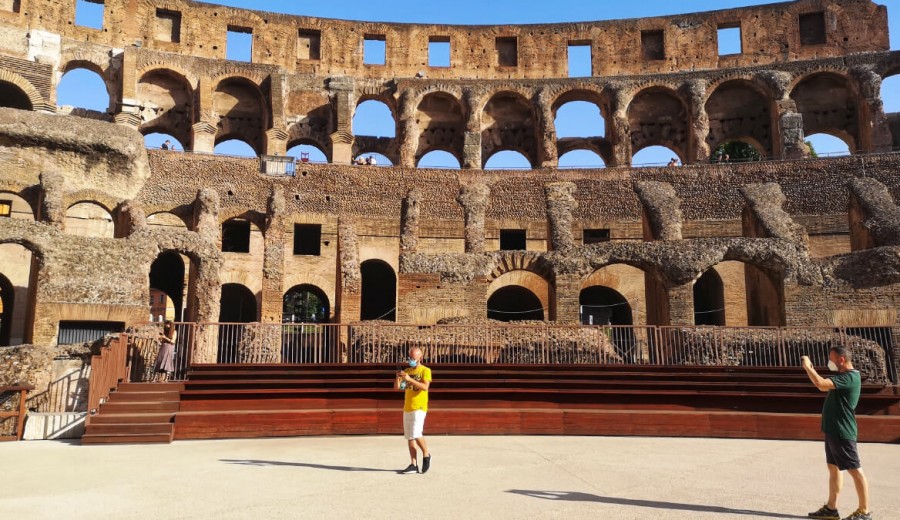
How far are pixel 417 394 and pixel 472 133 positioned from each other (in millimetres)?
26788

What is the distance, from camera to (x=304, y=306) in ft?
129

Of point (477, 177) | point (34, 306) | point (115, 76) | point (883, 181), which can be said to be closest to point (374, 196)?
point (477, 177)

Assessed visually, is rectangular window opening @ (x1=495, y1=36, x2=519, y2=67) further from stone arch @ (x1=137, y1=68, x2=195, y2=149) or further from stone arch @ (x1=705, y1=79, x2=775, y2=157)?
stone arch @ (x1=137, y1=68, x2=195, y2=149)

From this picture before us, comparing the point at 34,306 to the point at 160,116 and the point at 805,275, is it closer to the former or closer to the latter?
the point at 160,116

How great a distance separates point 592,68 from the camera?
3662 centimetres

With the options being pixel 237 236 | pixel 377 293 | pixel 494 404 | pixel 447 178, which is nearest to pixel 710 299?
pixel 447 178

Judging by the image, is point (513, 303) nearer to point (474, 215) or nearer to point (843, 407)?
point (474, 215)

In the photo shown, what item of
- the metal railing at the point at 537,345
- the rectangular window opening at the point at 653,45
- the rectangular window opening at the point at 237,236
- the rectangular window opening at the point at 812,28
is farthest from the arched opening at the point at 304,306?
the rectangular window opening at the point at 812,28

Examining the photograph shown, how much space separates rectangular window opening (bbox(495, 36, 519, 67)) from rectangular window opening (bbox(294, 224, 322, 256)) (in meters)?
15.2

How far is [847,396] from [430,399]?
7.56 m

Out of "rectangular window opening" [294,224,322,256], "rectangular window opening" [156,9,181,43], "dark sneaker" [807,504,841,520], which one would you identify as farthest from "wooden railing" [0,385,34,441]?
"rectangular window opening" [156,9,181,43]

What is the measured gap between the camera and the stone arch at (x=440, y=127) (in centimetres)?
3638

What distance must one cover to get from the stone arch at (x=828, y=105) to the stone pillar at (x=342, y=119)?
72.4 ft

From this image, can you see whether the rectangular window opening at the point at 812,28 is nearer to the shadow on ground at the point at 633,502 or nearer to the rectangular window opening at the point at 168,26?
the rectangular window opening at the point at 168,26
